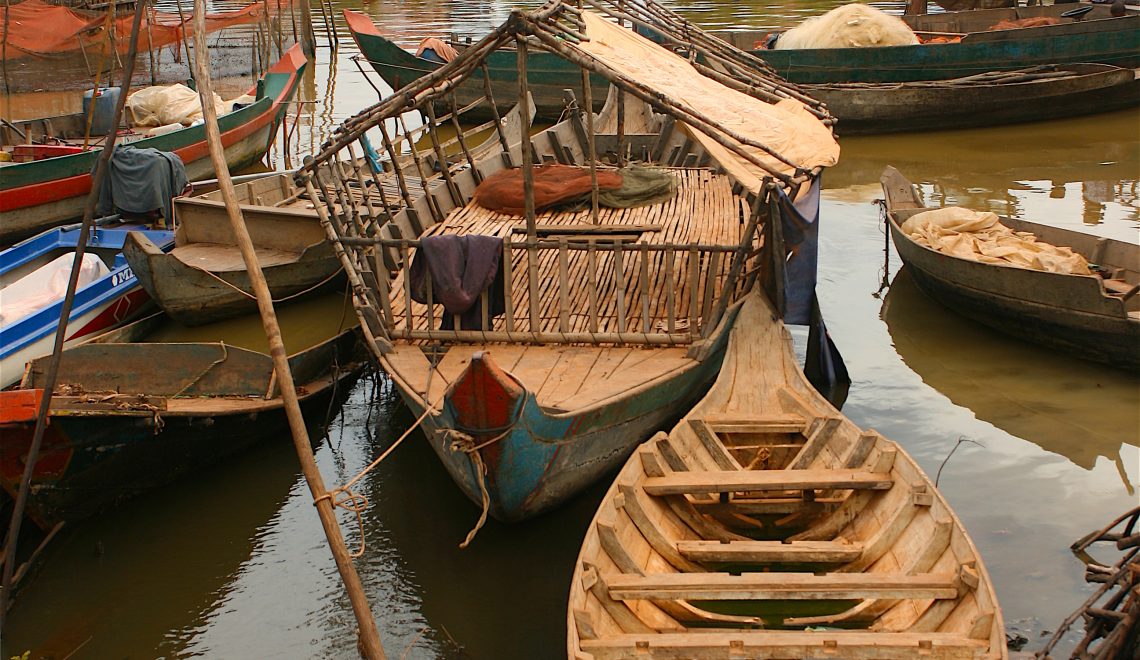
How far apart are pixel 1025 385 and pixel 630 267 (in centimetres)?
337

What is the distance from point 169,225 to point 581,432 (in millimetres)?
7306

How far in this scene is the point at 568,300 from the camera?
7.12 metres

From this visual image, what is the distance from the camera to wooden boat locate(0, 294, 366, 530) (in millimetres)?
6121

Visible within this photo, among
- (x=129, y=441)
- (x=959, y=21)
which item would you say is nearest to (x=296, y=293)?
(x=129, y=441)

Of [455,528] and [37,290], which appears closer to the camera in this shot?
[455,528]

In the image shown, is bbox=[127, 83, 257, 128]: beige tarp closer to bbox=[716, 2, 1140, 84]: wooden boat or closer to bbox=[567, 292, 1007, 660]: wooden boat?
bbox=[716, 2, 1140, 84]: wooden boat

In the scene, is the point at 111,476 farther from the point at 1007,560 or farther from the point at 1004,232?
the point at 1004,232

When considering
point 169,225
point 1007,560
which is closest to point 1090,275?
point 1007,560

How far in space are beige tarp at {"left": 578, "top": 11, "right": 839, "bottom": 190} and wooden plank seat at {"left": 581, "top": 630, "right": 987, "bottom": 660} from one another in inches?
140

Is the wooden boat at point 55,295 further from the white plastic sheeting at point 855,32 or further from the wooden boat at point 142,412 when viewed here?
the white plastic sheeting at point 855,32

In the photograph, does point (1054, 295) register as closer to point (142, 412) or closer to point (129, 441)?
point (142, 412)

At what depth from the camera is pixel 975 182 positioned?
554 inches

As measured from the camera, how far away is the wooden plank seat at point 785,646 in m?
4.17

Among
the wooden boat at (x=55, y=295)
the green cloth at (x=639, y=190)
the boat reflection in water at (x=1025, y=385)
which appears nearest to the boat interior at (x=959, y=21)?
the green cloth at (x=639, y=190)
